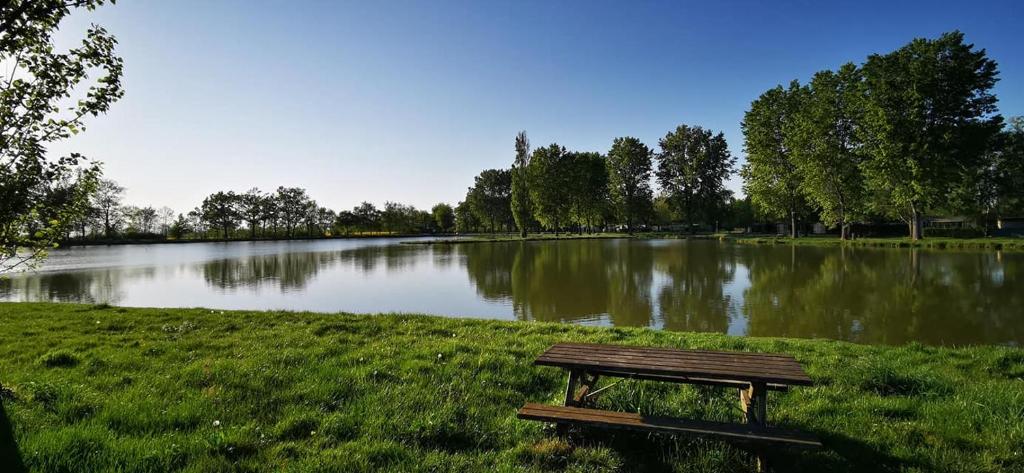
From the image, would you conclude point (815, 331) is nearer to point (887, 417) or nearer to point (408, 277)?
point (887, 417)

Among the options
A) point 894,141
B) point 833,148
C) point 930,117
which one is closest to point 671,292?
point 894,141

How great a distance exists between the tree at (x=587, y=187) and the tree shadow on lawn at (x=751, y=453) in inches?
2976

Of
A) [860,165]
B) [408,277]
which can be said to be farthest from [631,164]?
[408,277]

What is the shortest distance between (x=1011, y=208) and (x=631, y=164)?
43.7 metres

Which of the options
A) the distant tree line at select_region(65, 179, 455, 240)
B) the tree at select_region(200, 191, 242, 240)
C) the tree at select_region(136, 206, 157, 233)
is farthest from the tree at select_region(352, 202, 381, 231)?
the tree at select_region(136, 206, 157, 233)

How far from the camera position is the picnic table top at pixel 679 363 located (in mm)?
3711

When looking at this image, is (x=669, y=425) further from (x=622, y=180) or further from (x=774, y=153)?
(x=622, y=180)

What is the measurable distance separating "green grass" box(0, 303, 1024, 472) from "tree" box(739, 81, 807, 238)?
1948 inches

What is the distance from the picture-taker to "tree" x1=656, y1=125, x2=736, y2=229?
70750 mm

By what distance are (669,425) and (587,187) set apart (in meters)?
77.9

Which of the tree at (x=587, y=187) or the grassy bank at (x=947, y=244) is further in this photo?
the tree at (x=587, y=187)

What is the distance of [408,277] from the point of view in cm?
2498

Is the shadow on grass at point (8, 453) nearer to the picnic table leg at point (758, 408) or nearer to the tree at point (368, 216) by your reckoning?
the picnic table leg at point (758, 408)

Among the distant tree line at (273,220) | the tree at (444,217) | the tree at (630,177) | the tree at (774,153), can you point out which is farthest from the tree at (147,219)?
the tree at (774,153)
